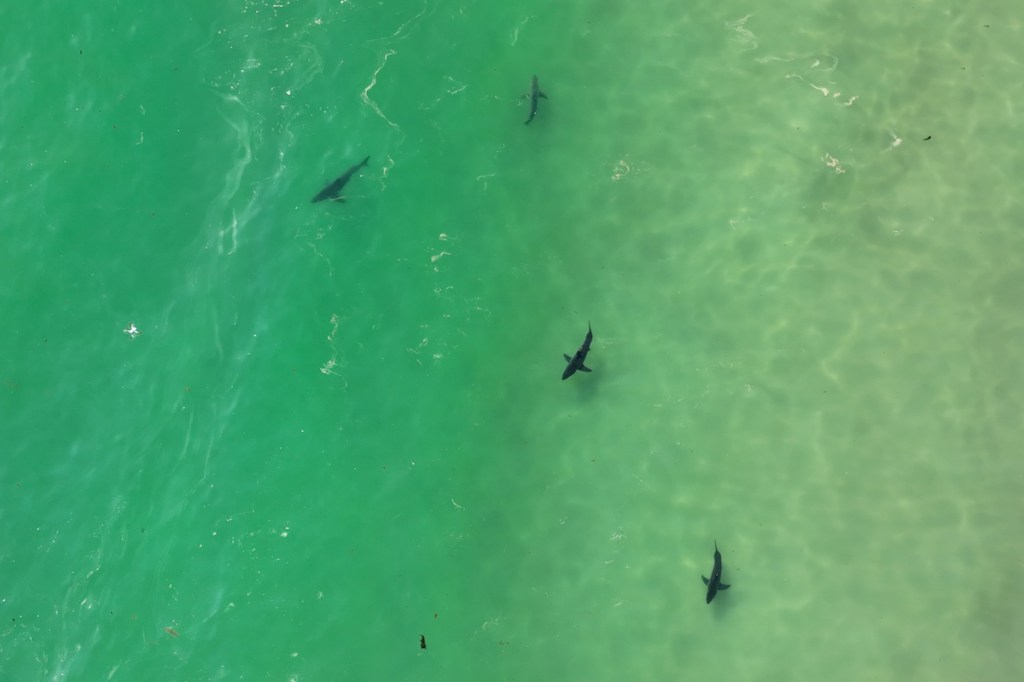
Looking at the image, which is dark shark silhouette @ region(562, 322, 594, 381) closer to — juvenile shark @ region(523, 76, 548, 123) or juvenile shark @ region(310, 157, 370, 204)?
juvenile shark @ region(523, 76, 548, 123)

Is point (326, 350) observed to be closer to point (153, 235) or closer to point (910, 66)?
point (153, 235)

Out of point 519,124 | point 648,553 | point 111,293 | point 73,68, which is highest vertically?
point 73,68

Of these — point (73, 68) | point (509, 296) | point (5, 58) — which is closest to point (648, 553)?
point (509, 296)

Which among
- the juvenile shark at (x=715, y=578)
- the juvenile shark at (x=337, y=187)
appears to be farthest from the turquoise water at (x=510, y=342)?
the juvenile shark at (x=715, y=578)

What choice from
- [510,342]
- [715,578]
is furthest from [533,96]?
[715,578]

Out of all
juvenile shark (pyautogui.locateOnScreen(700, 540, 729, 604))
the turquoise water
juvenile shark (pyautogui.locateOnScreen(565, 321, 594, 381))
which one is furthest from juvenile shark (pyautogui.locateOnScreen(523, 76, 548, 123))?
juvenile shark (pyautogui.locateOnScreen(700, 540, 729, 604))

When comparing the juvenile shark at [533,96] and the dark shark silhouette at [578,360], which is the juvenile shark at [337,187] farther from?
the dark shark silhouette at [578,360]

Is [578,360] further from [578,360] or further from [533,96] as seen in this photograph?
[533,96]
